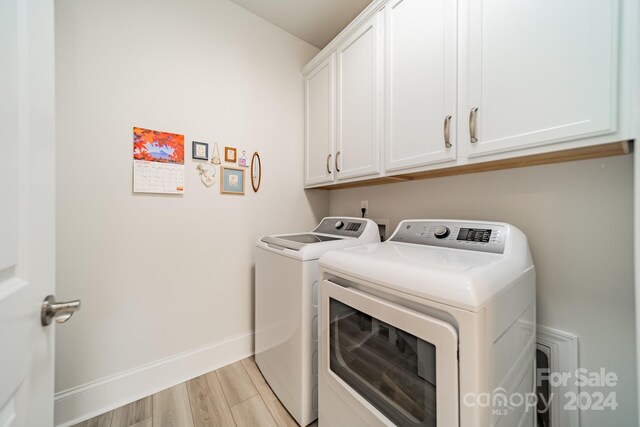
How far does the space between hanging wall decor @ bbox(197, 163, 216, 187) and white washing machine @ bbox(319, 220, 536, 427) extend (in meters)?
1.10

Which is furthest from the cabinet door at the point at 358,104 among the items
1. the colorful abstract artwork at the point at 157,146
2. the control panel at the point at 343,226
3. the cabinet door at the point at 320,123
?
the colorful abstract artwork at the point at 157,146

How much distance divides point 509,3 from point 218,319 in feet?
7.65

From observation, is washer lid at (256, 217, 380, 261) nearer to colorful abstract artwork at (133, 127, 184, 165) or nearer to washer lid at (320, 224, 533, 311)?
washer lid at (320, 224, 533, 311)

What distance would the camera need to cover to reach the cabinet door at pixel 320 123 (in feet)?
5.93

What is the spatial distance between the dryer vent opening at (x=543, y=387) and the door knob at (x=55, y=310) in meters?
1.77

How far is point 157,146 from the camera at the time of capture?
1.45m

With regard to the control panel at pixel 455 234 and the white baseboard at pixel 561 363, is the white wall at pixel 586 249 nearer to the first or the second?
the white baseboard at pixel 561 363

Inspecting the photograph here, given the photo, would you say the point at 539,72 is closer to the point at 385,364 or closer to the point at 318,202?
the point at 385,364

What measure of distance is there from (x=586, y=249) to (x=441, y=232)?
0.56 metres

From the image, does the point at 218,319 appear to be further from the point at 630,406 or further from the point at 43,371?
the point at 630,406

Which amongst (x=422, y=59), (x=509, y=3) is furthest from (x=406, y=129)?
(x=509, y=3)

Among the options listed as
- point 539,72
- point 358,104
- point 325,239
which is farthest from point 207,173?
point 539,72

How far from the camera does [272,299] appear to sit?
143cm

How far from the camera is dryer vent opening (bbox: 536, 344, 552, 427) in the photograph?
1.07 m
